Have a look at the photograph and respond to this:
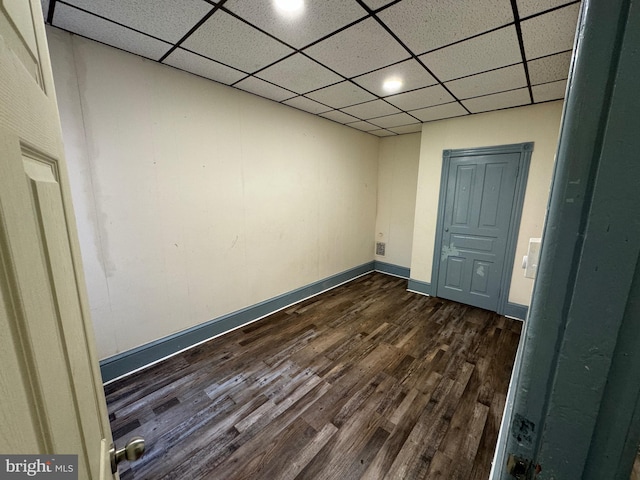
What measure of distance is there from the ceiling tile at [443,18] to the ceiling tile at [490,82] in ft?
2.23

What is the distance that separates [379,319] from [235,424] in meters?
1.92

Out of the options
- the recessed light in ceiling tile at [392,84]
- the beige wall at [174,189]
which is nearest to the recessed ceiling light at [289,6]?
the recessed light in ceiling tile at [392,84]

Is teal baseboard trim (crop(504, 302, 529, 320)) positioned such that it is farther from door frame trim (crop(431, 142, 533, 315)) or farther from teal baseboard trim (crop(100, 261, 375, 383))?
teal baseboard trim (crop(100, 261, 375, 383))

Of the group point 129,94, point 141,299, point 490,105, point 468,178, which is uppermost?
point 490,105

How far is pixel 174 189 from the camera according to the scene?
7.18ft

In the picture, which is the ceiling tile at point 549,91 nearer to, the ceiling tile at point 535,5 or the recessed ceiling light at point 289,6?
the ceiling tile at point 535,5

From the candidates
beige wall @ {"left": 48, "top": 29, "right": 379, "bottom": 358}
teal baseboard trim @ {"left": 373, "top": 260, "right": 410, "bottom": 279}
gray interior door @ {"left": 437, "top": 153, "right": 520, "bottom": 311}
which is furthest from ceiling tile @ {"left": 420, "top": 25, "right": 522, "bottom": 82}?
teal baseboard trim @ {"left": 373, "top": 260, "right": 410, "bottom": 279}

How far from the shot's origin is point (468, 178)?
3289 mm

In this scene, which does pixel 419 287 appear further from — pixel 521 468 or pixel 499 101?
pixel 521 468

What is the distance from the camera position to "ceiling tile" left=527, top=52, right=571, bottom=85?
→ 1.81 meters

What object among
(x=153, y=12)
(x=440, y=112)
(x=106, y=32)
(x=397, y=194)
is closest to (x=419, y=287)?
(x=397, y=194)

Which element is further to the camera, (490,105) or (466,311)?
(466,311)

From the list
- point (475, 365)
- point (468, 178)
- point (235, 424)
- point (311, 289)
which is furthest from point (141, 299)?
point (468, 178)

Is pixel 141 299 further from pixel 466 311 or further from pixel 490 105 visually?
pixel 490 105
